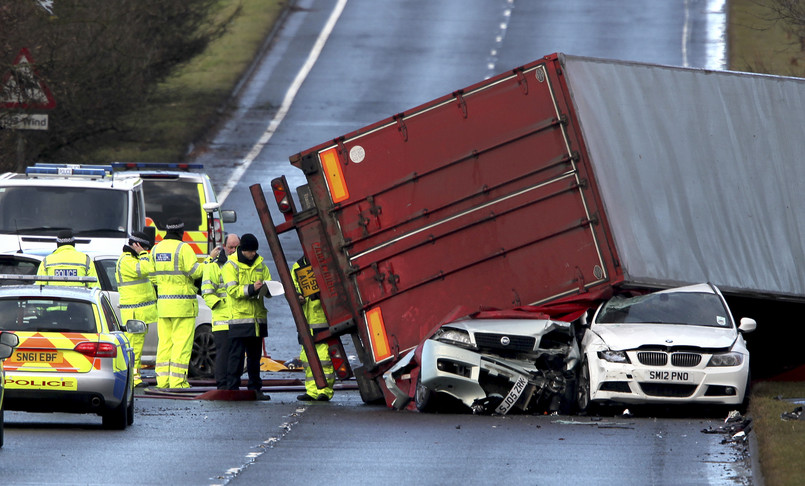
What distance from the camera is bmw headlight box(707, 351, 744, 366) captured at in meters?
14.3

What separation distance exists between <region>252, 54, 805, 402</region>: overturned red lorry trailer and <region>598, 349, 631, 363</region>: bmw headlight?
0.81 m

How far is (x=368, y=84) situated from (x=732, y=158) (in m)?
23.3

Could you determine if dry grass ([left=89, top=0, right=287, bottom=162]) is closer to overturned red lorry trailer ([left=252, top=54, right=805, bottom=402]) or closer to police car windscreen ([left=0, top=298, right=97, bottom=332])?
overturned red lorry trailer ([left=252, top=54, right=805, bottom=402])

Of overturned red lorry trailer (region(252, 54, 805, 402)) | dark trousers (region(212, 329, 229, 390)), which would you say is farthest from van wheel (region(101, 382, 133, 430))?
dark trousers (region(212, 329, 229, 390))

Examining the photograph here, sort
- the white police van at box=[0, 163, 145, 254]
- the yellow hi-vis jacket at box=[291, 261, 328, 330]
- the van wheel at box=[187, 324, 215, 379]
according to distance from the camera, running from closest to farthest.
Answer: the yellow hi-vis jacket at box=[291, 261, 328, 330]
the van wheel at box=[187, 324, 215, 379]
the white police van at box=[0, 163, 145, 254]

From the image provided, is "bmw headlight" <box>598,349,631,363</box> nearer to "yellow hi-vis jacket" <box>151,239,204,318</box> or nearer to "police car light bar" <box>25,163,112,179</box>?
"yellow hi-vis jacket" <box>151,239,204,318</box>

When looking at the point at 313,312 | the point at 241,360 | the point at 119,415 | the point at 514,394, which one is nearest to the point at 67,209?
the point at 241,360

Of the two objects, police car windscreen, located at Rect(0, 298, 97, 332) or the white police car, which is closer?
the white police car

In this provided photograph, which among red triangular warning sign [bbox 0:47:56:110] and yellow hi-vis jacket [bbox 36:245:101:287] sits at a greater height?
red triangular warning sign [bbox 0:47:56:110]

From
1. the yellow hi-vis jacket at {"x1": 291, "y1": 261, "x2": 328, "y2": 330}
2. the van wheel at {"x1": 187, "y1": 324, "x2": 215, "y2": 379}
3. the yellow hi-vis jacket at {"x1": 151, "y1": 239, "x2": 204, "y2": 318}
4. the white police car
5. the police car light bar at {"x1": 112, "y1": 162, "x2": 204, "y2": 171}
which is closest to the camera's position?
the white police car

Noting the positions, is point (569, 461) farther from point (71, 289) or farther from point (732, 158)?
point (732, 158)

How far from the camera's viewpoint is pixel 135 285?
17281 mm

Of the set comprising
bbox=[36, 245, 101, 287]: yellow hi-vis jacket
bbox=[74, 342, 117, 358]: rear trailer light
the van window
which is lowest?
bbox=[74, 342, 117, 358]: rear trailer light

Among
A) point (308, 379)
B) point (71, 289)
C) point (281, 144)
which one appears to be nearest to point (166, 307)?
point (308, 379)
